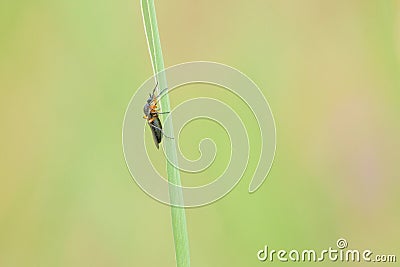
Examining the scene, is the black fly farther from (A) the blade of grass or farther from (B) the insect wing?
(A) the blade of grass

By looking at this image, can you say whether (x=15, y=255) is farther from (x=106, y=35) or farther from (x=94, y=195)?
(x=106, y=35)

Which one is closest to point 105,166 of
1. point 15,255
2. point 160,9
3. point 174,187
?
point 15,255

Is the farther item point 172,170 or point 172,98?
point 172,98

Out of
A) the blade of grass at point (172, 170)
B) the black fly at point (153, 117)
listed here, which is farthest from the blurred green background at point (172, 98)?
the blade of grass at point (172, 170)

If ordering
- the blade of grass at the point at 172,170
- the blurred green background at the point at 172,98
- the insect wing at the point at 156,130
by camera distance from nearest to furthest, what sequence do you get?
the blade of grass at the point at 172,170, the insect wing at the point at 156,130, the blurred green background at the point at 172,98

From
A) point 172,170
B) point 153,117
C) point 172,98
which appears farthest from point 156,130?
point 172,98

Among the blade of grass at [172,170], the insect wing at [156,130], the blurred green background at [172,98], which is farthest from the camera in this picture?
the blurred green background at [172,98]

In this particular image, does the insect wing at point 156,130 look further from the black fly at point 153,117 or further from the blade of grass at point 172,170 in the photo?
the blade of grass at point 172,170

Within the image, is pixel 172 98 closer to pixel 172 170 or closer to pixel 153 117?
pixel 153 117

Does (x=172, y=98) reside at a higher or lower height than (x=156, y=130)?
higher
